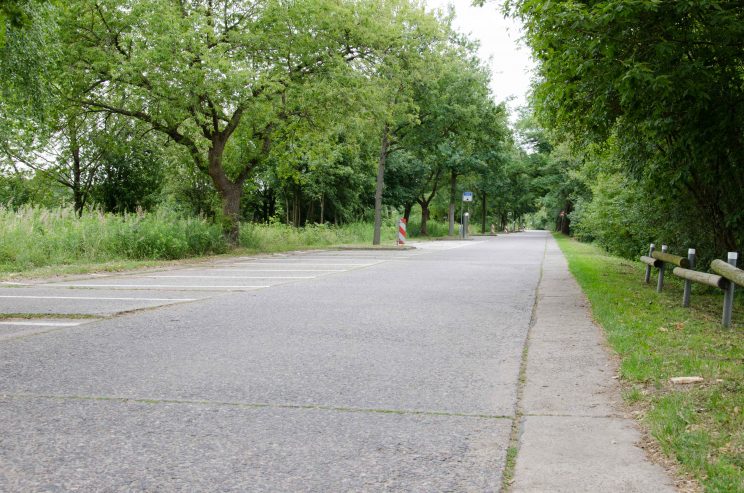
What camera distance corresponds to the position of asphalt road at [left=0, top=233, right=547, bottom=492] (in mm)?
3170

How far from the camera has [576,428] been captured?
3.83m

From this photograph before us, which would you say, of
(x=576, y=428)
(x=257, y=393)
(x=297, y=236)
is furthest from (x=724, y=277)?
(x=297, y=236)

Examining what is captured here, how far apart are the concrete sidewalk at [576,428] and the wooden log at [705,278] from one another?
1.84 metres

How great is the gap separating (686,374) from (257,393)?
3172 mm

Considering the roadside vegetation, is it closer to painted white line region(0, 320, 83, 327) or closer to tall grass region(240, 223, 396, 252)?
tall grass region(240, 223, 396, 252)

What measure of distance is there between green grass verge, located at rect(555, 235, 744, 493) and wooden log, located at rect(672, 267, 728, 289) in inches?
18.2

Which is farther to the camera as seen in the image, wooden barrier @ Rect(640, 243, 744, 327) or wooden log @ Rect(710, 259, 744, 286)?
wooden barrier @ Rect(640, 243, 744, 327)

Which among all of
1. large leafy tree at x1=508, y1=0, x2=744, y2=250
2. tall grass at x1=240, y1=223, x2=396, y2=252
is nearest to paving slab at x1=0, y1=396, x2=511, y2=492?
large leafy tree at x1=508, y1=0, x2=744, y2=250

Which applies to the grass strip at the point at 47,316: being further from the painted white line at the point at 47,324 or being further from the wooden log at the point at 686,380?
the wooden log at the point at 686,380

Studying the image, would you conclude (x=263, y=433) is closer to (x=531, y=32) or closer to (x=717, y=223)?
(x=531, y=32)

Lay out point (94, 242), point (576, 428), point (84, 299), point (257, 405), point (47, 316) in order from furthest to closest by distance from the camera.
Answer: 1. point (94, 242)
2. point (84, 299)
3. point (47, 316)
4. point (257, 405)
5. point (576, 428)

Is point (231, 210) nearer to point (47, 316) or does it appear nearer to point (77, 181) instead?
point (77, 181)

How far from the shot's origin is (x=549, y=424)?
3.89 m

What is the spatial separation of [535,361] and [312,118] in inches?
750
